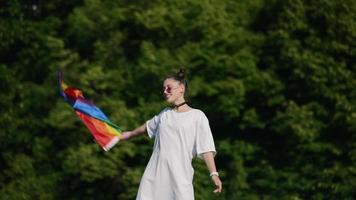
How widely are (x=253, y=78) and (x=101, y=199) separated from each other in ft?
10.4

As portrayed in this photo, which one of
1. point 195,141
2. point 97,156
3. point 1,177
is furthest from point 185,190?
point 1,177

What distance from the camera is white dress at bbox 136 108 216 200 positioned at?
6660 millimetres

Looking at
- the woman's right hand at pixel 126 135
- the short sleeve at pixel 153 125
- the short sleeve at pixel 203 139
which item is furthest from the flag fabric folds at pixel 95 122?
the short sleeve at pixel 203 139

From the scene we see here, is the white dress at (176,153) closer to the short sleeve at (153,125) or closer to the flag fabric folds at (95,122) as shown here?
the short sleeve at (153,125)

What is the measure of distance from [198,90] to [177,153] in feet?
32.2

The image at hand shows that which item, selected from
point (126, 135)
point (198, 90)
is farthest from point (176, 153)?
point (198, 90)

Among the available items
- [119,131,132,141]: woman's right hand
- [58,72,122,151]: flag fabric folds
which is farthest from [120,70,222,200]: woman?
[58,72,122,151]: flag fabric folds

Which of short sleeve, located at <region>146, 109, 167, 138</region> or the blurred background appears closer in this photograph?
short sleeve, located at <region>146, 109, 167, 138</region>

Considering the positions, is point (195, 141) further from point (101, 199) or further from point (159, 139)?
point (101, 199)

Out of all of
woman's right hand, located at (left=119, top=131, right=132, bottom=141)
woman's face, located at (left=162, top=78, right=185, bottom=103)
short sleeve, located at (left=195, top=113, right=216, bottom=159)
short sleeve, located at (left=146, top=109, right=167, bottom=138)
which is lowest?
short sleeve, located at (left=195, top=113, right=216, bottom=159)

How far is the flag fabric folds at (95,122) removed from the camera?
23.4ft

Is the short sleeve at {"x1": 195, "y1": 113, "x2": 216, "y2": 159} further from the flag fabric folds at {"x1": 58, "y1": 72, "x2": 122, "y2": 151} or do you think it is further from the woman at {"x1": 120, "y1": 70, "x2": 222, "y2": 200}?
the flag fabric folds at {"x1": 58, "y1": 72, "x2": 122, "y2": 151}

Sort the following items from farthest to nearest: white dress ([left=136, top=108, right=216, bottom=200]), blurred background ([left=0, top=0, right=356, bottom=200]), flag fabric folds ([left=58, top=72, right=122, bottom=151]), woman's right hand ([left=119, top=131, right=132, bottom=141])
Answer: blurred background ([left=0, top=0, right=356, bottom=200])
flag fabric folds ([left=58, top=72, right=122, bottom=151])
woman's right hand ([left=119, top=131, right=132, bottom=141])
white dress ([left=136, top=108, right=216, bottom=200])

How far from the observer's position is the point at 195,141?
22.0 ft
